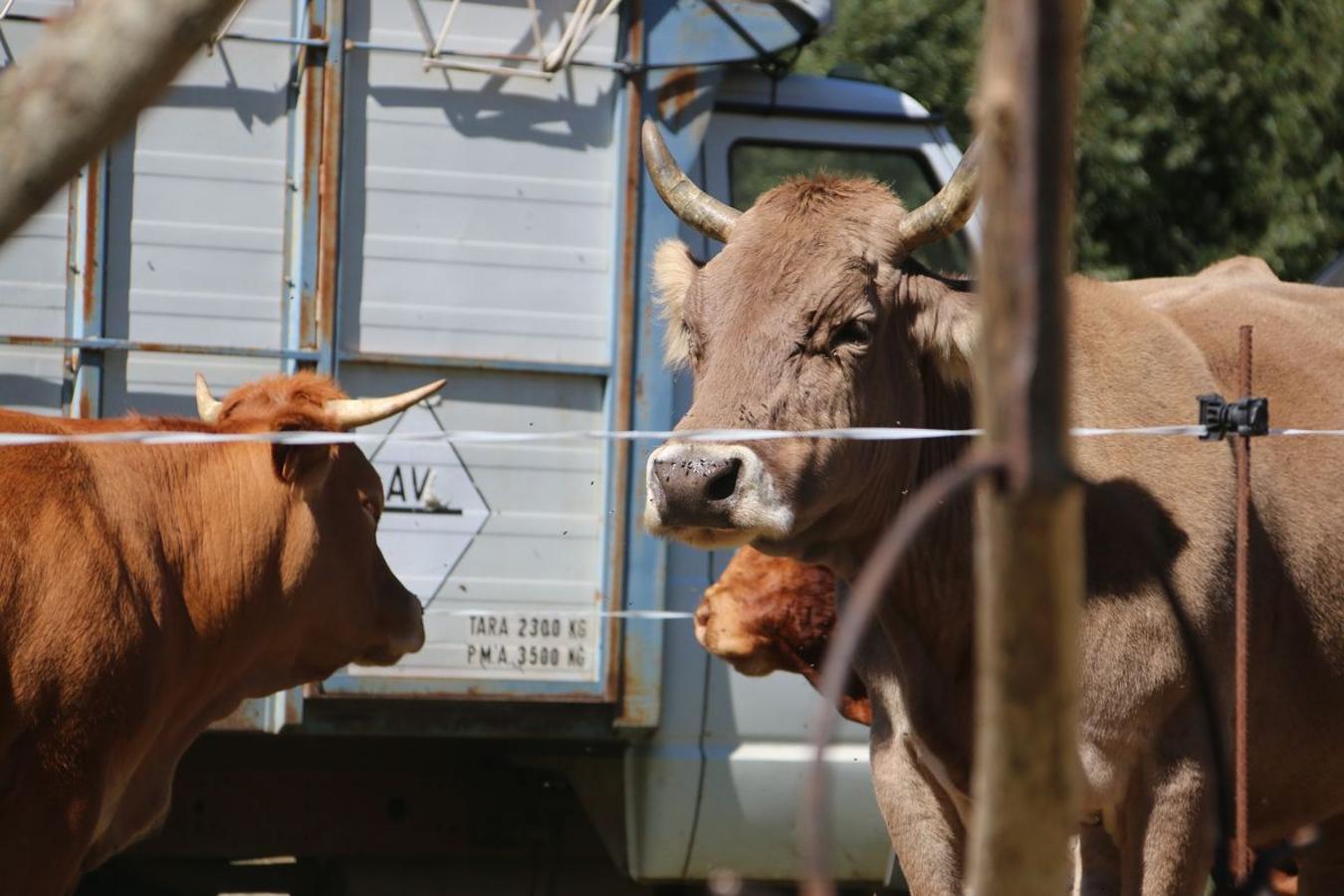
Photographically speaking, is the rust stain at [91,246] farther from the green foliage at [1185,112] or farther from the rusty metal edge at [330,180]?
the green foliage at [1185,112]

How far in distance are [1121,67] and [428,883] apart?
25.4 feet

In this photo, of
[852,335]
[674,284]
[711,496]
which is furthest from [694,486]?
[674,284]

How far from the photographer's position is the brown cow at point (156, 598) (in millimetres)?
4336

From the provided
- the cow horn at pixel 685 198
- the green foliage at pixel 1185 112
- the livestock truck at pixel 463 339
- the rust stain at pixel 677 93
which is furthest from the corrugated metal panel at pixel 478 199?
the green foliage at pixel 1185 112

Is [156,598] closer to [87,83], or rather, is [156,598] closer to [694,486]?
[694,486]

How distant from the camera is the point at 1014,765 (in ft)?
3.87

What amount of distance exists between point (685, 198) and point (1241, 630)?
5.72ft

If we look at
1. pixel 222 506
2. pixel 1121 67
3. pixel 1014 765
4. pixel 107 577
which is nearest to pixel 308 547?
pixel 222 506

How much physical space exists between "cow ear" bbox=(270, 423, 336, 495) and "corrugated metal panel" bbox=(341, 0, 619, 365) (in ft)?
2.58

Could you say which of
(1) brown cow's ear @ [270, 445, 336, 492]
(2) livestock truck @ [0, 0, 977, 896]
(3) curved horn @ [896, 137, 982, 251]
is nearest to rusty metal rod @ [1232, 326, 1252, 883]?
(3) curved horn @ [896, 137, 982, 251]

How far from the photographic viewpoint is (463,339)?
5.87 meters

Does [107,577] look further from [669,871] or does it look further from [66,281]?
[669,871]

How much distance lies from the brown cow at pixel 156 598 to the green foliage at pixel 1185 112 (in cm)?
762

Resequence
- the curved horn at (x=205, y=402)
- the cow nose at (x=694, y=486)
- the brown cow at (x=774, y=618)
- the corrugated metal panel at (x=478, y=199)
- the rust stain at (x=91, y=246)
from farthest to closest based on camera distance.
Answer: the corrugated metal panel at (x=478, y=199), the rust stain at (x=91, y=246), the curved horn at (x=205, y=402), the brown cow at (x=774, y=618), the cow nose at (x=694, y=486)
